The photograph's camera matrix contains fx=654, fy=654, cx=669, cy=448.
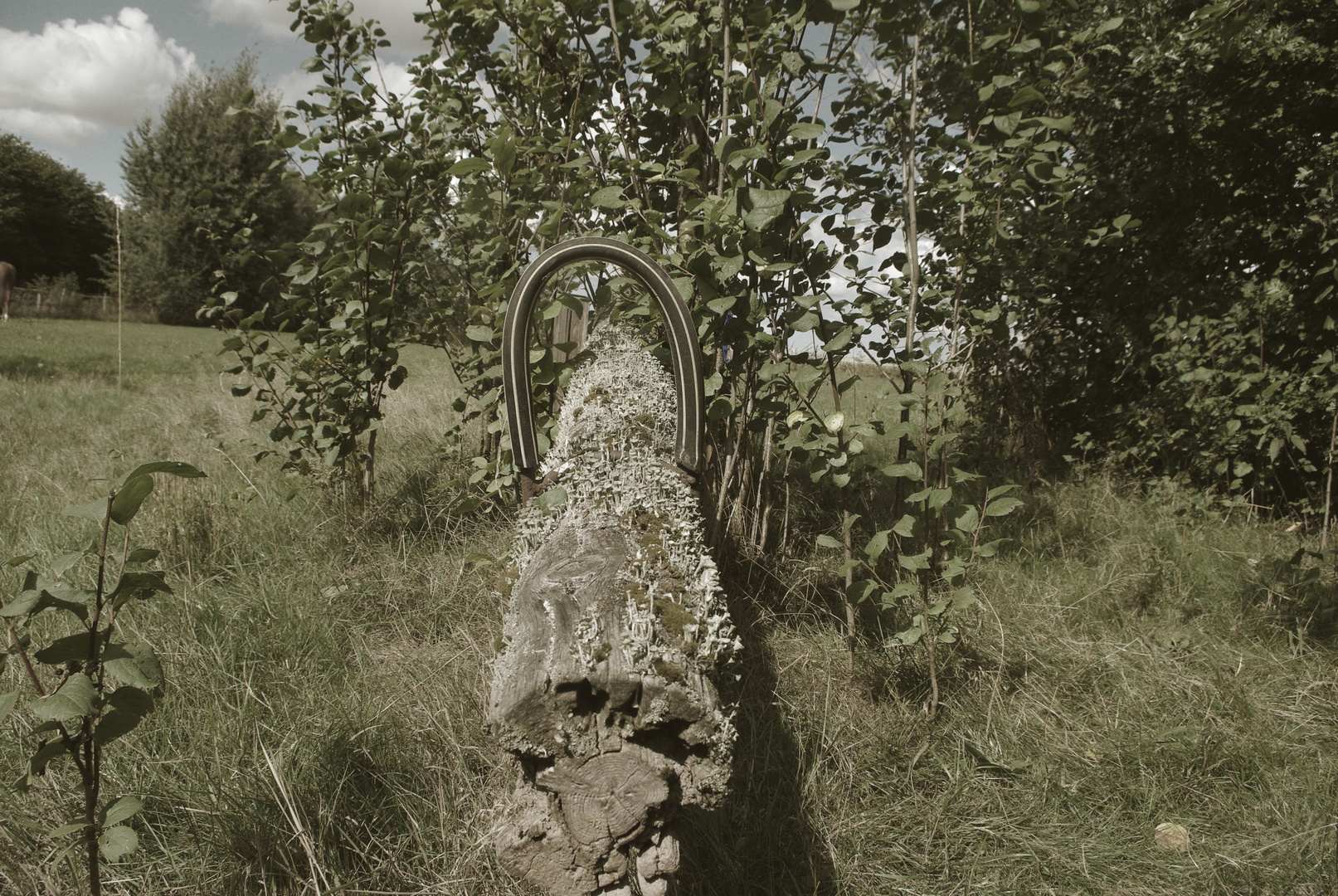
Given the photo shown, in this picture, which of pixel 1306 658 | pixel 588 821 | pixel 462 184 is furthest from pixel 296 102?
pixel 1306 658

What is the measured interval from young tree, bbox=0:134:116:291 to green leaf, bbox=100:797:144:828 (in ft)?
141

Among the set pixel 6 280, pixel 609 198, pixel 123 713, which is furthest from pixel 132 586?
pixel 6 280

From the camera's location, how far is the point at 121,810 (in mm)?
1054

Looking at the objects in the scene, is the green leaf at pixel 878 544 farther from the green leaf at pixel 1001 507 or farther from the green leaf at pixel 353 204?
the green leaf at pixel 353 204

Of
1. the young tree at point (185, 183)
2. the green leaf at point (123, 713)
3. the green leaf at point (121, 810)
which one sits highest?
the young tree at point (185, 183)

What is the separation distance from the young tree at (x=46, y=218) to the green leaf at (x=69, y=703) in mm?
42985

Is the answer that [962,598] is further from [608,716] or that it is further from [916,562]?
[608,716]

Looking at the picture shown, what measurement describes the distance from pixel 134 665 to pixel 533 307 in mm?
1101

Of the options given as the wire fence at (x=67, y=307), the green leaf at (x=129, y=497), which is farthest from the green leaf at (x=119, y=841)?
the wire fence at (x=67, y=307)

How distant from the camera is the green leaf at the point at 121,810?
103 centimetres

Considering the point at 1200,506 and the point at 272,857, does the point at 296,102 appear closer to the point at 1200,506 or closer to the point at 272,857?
the point at 272,857

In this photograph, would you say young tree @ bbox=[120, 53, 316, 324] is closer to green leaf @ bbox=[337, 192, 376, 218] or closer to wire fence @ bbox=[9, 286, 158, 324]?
wire fence @ bbox=[9, 286, 158, 324]

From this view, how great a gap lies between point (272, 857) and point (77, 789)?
550 mm

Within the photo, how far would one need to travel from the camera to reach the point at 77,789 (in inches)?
61.4
